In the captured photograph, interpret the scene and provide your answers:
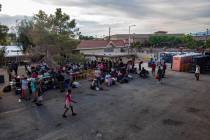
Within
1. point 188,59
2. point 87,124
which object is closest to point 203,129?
point 87,124

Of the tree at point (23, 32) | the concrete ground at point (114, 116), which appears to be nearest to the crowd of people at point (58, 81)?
the concrete ground at point (114, 116)

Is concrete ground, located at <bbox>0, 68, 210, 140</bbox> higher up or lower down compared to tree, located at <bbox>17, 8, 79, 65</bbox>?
lower down

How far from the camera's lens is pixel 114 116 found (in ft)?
38.7

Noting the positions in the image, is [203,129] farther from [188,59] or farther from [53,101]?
[188,59]

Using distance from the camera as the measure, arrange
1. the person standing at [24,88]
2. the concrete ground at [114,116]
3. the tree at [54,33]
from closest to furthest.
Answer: the concrete ground at [114,116]
the person standing at [24,88]
the tree at [54,33]

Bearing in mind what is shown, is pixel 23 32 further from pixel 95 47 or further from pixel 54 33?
pixel 54 33

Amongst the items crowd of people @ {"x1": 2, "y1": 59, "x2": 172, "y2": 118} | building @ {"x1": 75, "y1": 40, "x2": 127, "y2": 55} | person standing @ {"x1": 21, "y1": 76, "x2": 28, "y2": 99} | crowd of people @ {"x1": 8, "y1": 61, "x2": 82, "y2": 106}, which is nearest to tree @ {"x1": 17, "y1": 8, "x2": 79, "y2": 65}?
crowd of people @ {"x1": 2, "y1": 59, "x2": 172, "y2": 118}

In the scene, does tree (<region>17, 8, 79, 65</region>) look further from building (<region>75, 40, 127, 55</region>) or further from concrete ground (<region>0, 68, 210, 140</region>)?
building (<region>75, 40, 127, 55</region>)

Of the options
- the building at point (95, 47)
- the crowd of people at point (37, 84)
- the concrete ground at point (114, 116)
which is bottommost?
the concrete ground at point (114, 116)

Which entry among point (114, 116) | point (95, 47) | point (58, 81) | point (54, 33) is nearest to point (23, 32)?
point (95, 47)

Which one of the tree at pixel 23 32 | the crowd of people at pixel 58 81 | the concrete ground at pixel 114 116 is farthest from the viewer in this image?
the tree at pixel 23 32

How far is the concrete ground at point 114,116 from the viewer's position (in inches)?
376

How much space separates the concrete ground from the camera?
9562 mm

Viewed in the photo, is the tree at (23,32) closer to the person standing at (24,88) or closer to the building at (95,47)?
the building at (95,47)
